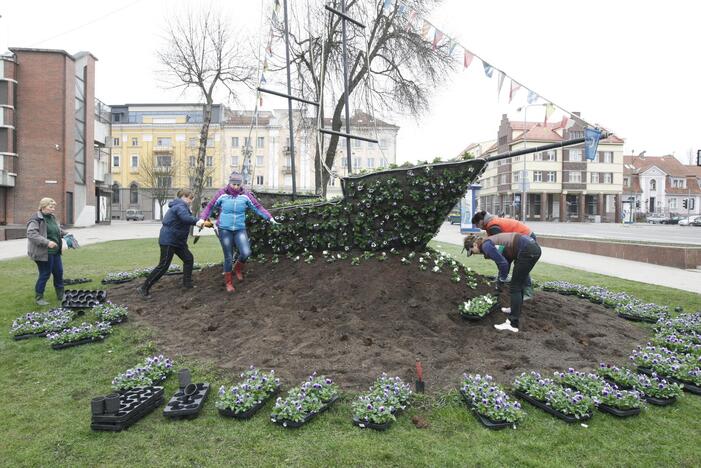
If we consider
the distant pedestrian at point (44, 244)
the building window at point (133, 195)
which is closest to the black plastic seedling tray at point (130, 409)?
the distant pedestrian at point (44, 244)

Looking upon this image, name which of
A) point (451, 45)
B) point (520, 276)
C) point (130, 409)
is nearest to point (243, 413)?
point (130, 409)

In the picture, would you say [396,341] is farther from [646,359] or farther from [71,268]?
[71,268]

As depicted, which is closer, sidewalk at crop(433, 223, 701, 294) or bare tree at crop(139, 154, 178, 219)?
sidewalk at crop(433, 223, 701, 294)

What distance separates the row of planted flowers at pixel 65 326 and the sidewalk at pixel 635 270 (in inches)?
443

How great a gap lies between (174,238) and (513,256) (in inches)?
220

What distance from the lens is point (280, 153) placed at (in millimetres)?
69188

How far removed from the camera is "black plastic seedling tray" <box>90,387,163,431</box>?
11.6 feet

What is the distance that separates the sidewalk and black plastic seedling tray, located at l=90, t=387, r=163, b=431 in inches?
424

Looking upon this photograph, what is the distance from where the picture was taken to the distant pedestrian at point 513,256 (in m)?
5.84

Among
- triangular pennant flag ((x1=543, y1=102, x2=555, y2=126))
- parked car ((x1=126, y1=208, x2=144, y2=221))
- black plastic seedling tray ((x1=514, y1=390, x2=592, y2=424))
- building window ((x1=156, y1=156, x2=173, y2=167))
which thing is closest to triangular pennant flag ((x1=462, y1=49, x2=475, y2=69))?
triangular pennant flag ((x1=543, y1=102, x2=555, y2=126))

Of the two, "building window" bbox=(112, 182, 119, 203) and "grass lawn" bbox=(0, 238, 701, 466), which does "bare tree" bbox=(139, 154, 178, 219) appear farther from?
"grass lawn" bbox=(0, 238, 701, 466)

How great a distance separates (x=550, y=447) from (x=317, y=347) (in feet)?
8.60

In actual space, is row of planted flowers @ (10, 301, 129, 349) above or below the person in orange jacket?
below

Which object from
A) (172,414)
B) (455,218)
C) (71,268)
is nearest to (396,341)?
(172,414)
